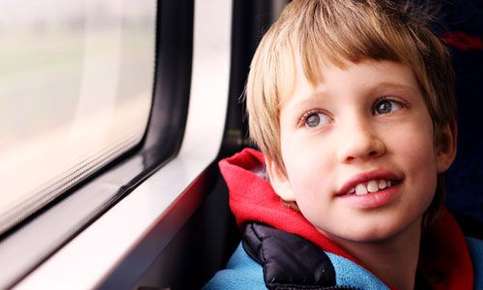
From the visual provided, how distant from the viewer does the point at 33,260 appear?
2.37 ft

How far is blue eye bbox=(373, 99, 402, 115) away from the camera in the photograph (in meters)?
0.91

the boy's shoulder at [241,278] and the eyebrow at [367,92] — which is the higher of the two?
the eyebrow at [367,92]

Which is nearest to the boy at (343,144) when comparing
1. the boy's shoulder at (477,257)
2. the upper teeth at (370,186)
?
the upper teeth at (370,186)

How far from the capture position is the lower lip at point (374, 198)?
88cm

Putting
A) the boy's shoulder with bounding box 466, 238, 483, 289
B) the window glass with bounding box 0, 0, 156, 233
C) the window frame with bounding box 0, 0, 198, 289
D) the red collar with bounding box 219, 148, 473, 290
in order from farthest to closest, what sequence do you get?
the boy's shoulder with bounding box 466, 238, 483, 289 → the red collar with bounding box 219, 148, 473, 290 → the window glass with bounding box 0, 0, 156, 233 → the window frame with bounding box 0, 0, 198, 289

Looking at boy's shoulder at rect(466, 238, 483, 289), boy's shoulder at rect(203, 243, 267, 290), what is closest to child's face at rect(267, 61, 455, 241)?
boy's shoulder at rect(203, 243, 267, 290)

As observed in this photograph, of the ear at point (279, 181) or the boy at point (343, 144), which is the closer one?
the boy at point (343, 144)

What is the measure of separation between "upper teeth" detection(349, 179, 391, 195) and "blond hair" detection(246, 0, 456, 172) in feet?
0.53

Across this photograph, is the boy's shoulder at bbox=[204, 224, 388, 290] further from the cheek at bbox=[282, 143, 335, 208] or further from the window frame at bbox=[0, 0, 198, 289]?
the window frame at bbox=[0, 0, 198, 289]

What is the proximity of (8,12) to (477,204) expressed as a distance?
1007mm

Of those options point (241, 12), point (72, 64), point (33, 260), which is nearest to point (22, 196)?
point (33, 260)

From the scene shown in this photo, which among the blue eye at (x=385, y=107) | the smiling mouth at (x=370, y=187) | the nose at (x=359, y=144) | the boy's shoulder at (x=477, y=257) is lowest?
the boy's shoulder at (x=477, y=257)

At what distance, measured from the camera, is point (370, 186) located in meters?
0.88

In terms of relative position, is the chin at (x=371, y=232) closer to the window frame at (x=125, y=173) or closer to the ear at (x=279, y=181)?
the ear at (x=279, y=181)
